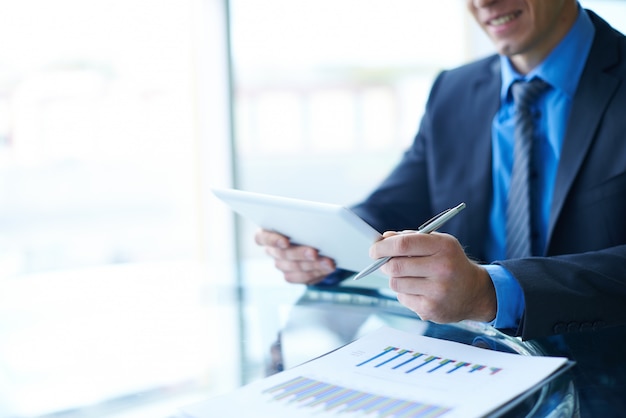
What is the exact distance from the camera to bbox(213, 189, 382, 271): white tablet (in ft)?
3.22

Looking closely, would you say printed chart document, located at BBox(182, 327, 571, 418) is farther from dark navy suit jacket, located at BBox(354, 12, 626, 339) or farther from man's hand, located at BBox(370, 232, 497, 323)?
dark navy suit jacket, located at BBox(354, 12, 626, 339)

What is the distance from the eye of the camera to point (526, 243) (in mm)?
1594

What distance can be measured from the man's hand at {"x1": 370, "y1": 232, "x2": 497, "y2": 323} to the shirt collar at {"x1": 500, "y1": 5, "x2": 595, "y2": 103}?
2.54 feet

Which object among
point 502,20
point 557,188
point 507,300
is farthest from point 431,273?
point 502,20

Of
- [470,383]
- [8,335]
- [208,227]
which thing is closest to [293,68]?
[208,227]

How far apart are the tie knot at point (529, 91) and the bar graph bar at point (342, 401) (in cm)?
110

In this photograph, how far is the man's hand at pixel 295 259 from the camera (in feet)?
4.47

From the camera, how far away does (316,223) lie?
1.10 m

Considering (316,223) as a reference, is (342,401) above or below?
below

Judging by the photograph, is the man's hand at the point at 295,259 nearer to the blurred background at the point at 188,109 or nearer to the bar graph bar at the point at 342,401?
the bar graph bar at the point at 342,401

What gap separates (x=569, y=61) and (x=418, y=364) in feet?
3.43

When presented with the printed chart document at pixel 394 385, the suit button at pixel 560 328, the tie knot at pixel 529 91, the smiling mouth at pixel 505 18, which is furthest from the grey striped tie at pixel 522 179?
the printed chart document at pixel 394 385

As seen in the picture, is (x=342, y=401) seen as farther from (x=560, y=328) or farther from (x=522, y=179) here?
(x=522, y=179)

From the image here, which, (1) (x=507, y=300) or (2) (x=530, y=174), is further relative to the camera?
(2) (x=530, y=174)
